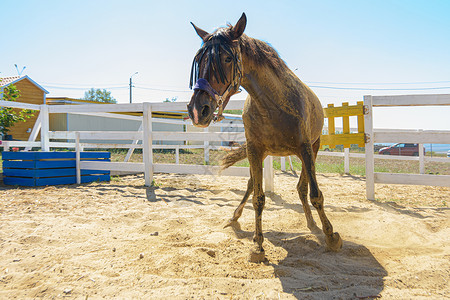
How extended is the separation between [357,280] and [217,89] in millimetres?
1659

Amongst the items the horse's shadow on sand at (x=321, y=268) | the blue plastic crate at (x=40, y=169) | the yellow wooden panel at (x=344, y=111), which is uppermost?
the yellow wooden panel at (x=344, y=111)

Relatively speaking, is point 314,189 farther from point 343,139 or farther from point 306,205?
point 343,139

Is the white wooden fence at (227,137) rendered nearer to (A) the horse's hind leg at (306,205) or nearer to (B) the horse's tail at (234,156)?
(B) the horse's tail at (234,156)

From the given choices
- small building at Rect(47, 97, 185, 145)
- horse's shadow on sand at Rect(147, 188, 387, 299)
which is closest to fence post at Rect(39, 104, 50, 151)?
horse's shadow on sand at Rect(147, 188, 387, 299)

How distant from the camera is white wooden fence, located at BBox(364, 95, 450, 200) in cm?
433

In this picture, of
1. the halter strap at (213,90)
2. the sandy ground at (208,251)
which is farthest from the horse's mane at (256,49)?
the sandy ground at (208,251)

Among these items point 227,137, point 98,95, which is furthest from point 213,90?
point 98,95

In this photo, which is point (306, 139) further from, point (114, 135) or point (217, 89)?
point (114, 135)

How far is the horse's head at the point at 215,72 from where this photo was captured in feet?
6.16

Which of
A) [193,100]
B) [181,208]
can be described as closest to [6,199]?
[181,208]

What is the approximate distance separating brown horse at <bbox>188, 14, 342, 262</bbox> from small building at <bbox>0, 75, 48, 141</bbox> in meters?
19.0

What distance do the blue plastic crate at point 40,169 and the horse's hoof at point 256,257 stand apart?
5325mm

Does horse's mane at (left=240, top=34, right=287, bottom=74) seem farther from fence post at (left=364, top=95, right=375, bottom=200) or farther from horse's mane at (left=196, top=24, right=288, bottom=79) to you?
fence post at (left=364, top=95, right=375, bottom=200)

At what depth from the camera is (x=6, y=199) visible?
459 centimetres
